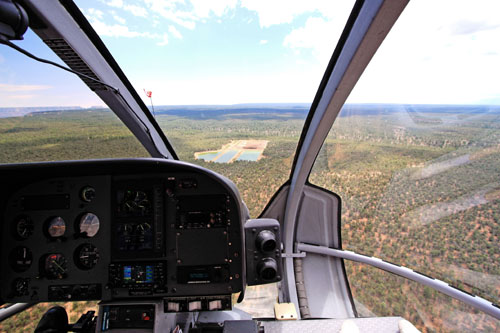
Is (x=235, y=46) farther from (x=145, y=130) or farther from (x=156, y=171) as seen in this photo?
(x=156, y=171)

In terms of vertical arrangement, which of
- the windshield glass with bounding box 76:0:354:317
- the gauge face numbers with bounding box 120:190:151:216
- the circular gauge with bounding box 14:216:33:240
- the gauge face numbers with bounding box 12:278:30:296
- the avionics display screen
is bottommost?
the gauge face numbers with bounding box 12:278:30:296

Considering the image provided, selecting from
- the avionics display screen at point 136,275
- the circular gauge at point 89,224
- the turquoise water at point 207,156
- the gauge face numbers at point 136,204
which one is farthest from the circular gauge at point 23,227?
the turquoise water at point 207,156

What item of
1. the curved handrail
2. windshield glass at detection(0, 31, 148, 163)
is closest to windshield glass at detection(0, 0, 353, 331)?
Answer: windshield glass at detection(0, 31, 148, 163)

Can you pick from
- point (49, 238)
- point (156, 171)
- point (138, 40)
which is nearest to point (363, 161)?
point (156, 171)

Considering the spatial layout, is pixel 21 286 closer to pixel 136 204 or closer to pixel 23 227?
pixel 23 227

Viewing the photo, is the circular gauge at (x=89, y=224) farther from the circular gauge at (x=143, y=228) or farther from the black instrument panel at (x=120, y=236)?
the circular gauge at (x=143, y=228)

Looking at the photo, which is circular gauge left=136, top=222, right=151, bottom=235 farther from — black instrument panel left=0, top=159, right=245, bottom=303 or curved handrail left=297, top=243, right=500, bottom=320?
curved handrail left=297, top=243, right=500, bottom=320
